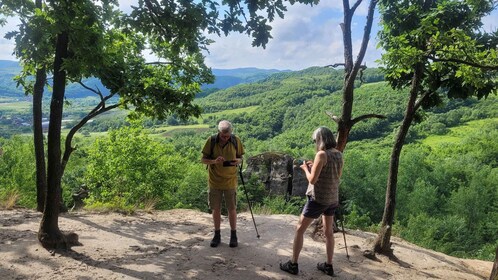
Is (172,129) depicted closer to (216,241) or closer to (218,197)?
(216,241)

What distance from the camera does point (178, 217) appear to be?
32.4 ft

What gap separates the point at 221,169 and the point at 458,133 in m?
101

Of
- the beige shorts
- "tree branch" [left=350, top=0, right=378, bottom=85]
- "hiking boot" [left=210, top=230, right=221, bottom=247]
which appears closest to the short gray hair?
the beige shorts

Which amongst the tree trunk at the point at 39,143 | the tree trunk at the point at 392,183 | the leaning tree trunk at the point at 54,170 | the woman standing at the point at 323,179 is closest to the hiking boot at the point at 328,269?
the woman standing at the point at 323,179

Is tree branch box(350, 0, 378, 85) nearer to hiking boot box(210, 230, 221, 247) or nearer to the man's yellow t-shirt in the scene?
the man's yellow t-shirt

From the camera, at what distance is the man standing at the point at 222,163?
19.7ft

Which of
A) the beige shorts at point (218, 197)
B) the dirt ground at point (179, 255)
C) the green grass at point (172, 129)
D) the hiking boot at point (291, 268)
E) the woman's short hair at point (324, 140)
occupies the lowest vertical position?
the green grass at point (172, 129)

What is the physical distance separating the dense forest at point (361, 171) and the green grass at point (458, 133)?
0.25 meters

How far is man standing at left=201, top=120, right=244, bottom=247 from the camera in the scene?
600cm

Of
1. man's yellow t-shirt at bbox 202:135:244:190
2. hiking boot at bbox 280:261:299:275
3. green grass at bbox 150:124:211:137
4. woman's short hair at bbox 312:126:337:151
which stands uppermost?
woman's short hair at bbox 312:126:337:151

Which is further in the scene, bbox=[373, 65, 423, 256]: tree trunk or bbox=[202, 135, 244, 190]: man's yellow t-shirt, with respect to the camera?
bbox=[373, 65, 423, 256]: tree trunk

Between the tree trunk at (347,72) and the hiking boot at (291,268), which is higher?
the tree trunk at (347,72)

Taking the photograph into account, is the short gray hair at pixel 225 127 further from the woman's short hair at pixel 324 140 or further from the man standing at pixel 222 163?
the woman's short hair at pixel 324 140

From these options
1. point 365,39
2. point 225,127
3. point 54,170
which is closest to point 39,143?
point 54,170
